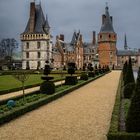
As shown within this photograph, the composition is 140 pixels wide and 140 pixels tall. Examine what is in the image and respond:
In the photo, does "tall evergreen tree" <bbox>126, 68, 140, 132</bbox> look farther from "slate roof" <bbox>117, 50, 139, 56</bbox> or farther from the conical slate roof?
"slate roof" <bbox>117, 50, 139, 56</bbox>

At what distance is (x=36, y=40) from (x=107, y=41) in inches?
735

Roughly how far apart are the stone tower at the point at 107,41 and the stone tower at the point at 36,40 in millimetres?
15573

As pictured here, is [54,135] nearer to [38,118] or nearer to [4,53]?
[38,118]

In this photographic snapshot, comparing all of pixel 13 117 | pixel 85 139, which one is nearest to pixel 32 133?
pixel 85 139

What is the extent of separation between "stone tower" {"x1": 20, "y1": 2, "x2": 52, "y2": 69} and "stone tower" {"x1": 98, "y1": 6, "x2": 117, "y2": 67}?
15573 millimetres

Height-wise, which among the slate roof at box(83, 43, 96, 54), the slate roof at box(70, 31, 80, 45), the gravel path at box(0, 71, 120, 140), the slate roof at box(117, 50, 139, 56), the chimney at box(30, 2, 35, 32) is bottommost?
the gravel path at box(0, 71, 120, 140)

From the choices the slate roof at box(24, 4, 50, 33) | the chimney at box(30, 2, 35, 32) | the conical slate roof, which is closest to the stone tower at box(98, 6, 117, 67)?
the conical slate roof

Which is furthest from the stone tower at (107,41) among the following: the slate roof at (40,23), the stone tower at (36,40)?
the slate roof at (40,23)

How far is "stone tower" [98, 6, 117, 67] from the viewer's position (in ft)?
261

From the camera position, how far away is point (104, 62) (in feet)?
266

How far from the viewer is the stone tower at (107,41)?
7962 centimetres

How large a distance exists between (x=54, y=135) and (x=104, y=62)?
7436 cm

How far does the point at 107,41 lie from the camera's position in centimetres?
8044

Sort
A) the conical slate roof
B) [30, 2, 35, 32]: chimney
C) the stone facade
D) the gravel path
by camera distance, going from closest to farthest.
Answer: the gravel path → [30, 2, 35, 32]: chimney → the conical slate roof → the stone facade
